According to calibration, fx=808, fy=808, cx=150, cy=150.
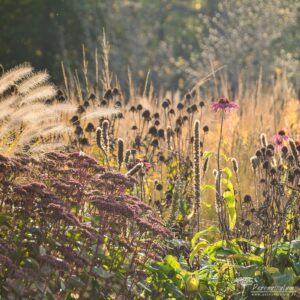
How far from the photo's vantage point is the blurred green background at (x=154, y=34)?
17312 millimetres

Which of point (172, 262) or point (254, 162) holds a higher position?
point (254, 162)

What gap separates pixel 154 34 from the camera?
33.5 m

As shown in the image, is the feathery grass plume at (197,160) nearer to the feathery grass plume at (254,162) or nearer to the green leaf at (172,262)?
the feathery grass plume at (254,162)

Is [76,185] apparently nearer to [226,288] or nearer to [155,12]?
[226,288]

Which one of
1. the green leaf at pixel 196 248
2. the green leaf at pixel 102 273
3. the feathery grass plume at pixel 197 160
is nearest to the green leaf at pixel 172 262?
the green leaf at pixel 196 248

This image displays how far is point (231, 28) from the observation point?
2367 centimetres

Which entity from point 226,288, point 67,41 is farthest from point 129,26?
point 226,288

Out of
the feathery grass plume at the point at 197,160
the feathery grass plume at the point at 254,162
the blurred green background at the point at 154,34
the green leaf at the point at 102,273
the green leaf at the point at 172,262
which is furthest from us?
the blurred green background at the point at 154,34

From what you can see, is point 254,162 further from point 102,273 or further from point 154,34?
point 154,34

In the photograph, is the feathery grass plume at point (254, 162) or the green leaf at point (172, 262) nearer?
the green leaf at point (172, 262)

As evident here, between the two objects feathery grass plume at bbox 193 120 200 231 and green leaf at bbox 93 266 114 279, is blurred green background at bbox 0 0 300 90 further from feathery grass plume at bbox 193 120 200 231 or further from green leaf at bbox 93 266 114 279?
green leaf at bbox 93 266 114 279

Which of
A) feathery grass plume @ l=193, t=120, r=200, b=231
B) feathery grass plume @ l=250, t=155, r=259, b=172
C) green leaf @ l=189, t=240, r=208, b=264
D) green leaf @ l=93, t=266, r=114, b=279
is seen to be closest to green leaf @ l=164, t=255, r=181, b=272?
green leaf @ l=189, t=240, r=208, b=264

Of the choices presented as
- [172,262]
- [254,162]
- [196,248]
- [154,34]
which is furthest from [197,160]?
[154,34]

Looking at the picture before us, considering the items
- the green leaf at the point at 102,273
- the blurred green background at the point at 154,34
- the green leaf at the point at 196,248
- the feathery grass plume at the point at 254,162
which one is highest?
the green leaf at the point at 102,273
